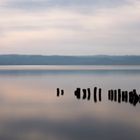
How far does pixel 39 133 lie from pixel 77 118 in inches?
249

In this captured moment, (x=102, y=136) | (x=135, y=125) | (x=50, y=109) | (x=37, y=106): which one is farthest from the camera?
(x=37, y=106)

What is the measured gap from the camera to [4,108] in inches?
1252

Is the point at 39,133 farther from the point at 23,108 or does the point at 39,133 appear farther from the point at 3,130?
the point at 23,108

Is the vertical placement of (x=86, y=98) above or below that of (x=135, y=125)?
below

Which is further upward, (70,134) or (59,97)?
(70,134)

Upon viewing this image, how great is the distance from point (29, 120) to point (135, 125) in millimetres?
6541

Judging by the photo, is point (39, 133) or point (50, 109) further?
point (50, 109)

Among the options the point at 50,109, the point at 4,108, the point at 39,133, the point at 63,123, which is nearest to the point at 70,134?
the point at 39,133

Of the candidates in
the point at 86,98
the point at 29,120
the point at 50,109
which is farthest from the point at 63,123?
the point at 86,98

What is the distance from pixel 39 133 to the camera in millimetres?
20203

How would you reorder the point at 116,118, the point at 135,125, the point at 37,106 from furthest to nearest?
1. the point at 37,106
2. the point at 116,118
3. the point at 135,125

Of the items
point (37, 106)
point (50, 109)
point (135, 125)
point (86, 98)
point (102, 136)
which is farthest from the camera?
point (86, 98)

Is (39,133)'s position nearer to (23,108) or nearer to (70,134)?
(70,134)

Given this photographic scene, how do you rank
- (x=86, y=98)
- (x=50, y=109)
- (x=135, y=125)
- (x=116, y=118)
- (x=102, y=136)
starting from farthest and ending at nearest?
1. (x=86, y=98)
2. (x=50, y=109)
3. (x=116, y=118)
4. (x=135, y=125)
5. (x=102, y=136)
